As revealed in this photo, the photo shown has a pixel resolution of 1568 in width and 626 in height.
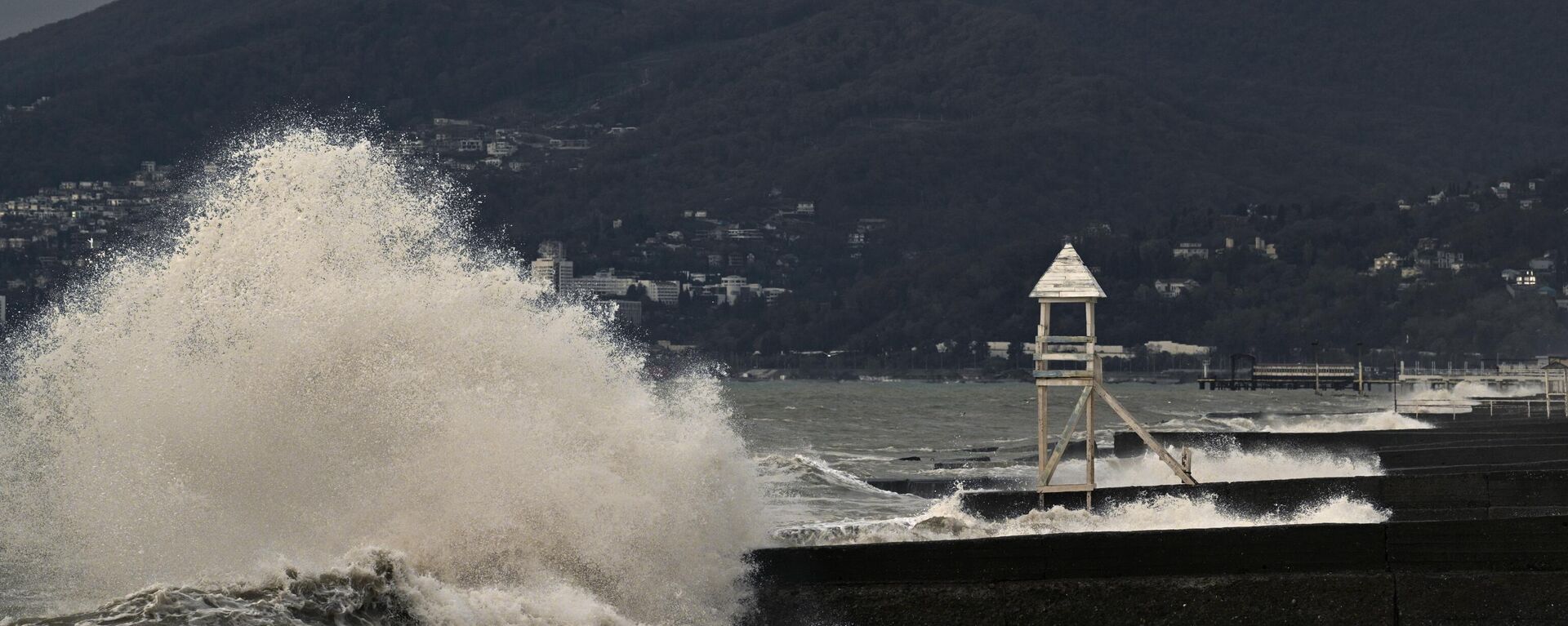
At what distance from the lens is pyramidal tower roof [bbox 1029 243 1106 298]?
1917 cm

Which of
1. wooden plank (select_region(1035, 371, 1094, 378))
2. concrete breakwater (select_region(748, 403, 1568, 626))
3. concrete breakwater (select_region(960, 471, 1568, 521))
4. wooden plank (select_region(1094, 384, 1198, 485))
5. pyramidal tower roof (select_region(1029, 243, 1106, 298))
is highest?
pyramidal tower roof (select_region(1029, 243, 1106, 298))

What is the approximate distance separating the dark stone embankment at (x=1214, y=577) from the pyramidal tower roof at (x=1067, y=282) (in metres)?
4.48

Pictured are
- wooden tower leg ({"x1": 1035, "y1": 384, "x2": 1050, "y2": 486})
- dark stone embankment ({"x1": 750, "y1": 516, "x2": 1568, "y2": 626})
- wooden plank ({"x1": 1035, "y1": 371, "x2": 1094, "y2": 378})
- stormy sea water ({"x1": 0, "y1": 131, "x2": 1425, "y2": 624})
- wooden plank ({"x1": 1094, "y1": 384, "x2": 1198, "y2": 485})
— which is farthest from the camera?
wooden plank ({"x1": 1094, "y1": 384, "x2": 1198, "y2": 485})

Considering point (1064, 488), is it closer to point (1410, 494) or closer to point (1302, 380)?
point (1410, 494)

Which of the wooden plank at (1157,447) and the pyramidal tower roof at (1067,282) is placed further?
the wooden plank at (1157,447)

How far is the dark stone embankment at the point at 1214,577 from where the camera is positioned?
14.3 m

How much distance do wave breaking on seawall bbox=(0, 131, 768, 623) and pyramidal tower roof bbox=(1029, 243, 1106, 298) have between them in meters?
3.35

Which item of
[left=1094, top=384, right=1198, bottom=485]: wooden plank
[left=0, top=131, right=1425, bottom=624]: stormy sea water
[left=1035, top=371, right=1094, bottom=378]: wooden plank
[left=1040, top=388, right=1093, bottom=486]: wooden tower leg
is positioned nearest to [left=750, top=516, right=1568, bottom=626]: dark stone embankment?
[left=0, top=131, right=1425, bottom=624]: stormy sea water

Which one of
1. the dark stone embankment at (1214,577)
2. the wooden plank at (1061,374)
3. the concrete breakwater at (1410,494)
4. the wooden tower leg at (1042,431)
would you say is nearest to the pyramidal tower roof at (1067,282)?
the wooden plank at (1061,374)

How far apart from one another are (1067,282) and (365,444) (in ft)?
21.7

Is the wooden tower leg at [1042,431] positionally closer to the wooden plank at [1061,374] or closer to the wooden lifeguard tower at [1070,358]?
the wooden lifeguard tower at [1070,358]

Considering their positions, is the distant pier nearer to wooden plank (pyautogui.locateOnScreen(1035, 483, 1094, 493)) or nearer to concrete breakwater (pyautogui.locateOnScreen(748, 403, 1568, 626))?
wooden plank (pyautogui.locateOnScreen(1035, 483, 1094, 493))

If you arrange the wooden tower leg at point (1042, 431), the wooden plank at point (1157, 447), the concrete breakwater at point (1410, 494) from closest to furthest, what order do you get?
the concrete breakwater at point (1410, 494), the wooden tower leg at point (1042, 431), the wooden plank at point (1157, 447)

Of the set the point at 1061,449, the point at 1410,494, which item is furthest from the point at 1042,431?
the point at 1410,494
